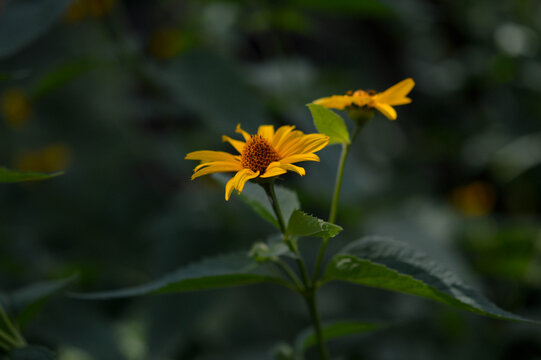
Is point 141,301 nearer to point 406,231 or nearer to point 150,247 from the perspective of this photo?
point 150,247

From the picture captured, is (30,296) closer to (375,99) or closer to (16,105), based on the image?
(375,99)

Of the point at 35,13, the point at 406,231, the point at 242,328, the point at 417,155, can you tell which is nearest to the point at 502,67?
the point at 417,155

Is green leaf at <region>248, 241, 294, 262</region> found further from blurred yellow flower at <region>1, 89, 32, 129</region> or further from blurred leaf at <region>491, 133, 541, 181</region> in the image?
blurred leaf at <region>491, 133, 541, 181</region>

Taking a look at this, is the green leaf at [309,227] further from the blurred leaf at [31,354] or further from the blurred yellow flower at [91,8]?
the blurred yellow flower at [91,8]

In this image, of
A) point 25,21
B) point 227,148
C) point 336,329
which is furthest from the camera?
point 227,148

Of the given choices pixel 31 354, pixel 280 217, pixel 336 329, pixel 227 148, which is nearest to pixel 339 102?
pixel 280 217

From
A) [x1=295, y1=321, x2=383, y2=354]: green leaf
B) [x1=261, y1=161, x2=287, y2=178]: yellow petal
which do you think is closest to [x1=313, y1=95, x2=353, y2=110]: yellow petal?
[x1=261, y1=161, x2=287, y2=178]: yellow petal
